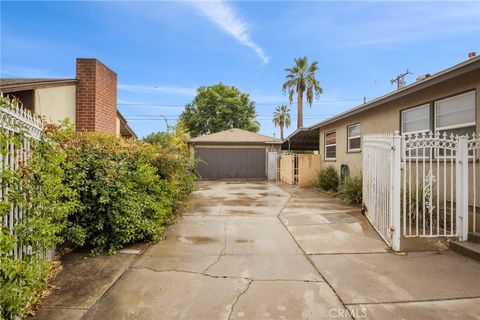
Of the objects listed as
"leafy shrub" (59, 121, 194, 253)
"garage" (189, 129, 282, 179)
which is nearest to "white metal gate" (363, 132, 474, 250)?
"leafy shrub" (59, 121, 194, 253)

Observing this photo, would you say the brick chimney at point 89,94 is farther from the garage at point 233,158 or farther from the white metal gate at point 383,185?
the garage at point 233,158

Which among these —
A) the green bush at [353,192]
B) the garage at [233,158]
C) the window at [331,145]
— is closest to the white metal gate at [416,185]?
the green bush at [353,192]

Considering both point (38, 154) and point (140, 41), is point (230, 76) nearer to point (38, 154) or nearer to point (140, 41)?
point (140, 41)

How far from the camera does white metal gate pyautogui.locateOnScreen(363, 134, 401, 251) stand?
4.45m

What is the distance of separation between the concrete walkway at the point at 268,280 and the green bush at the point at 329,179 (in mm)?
6283

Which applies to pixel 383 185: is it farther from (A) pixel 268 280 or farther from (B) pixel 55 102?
(B) pixel 55 102

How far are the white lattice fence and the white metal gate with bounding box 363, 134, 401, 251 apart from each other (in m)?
4.97

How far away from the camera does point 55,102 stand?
6.69 meters

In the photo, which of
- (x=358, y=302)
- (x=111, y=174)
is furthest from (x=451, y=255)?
(x=111, y=174)

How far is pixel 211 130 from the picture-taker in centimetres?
3241

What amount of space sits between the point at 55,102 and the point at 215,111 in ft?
85.8

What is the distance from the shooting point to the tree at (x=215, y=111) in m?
32.2

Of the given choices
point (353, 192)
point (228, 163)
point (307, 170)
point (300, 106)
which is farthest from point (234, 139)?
point (353, 192)

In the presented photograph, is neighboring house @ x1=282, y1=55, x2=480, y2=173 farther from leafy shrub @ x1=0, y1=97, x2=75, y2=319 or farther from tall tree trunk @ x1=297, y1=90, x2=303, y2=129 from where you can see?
tall tree trunk @ x1=297, y1=90, x2=303, y2=129
